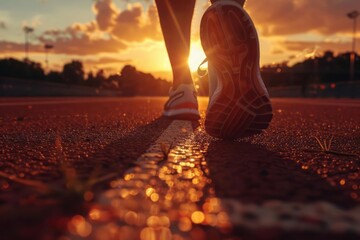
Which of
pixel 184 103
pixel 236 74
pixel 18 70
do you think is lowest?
pixel 184 103

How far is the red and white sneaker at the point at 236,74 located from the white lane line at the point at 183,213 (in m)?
1.07

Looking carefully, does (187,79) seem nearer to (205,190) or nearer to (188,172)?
(188,172)

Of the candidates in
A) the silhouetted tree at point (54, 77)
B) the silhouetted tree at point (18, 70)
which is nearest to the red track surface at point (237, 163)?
the silhouetted tree at point (18, 70)

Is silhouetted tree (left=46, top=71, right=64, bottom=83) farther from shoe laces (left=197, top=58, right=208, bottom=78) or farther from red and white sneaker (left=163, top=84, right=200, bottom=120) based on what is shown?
shoe laces (left=197, top=58, right=208, bottom=78)

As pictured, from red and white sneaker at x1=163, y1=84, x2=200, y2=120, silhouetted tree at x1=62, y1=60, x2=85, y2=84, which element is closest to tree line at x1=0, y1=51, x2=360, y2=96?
silhouetted tree at x1=62, y1=60, x2=85, y2=84

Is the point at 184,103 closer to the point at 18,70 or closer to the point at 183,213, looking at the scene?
the point at 183,213

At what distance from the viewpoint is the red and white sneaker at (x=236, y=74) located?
7.63 feet

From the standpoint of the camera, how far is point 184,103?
12.8ft

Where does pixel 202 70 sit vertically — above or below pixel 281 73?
below

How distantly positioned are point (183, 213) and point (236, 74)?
1.50 meters

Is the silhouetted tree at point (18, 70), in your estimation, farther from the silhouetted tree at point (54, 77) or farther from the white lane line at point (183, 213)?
the white lane line at point (183, 213)

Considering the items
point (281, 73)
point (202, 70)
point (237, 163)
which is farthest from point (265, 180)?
point (281, 73)

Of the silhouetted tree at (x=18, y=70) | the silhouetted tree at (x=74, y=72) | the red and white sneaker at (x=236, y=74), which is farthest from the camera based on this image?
the silhouetted tree at (x=74, y=72)

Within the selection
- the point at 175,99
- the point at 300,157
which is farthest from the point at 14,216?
the point at 175,99
